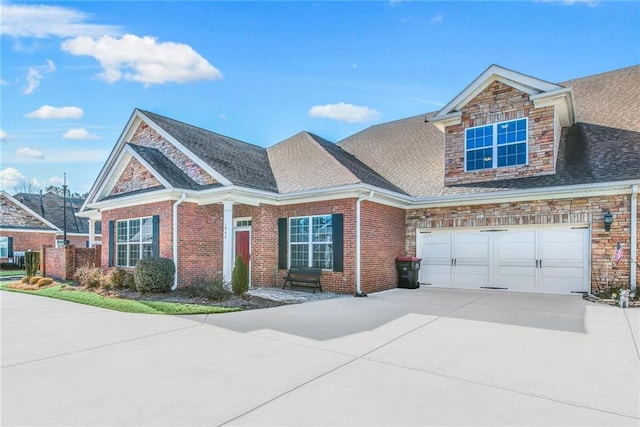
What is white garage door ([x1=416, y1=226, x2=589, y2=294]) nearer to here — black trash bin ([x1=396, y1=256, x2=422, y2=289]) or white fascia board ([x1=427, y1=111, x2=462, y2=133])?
black trash bin ([x1=396, y1=256, x2=422, y2=289])

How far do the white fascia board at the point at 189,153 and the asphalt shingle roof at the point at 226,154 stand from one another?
0.11 m

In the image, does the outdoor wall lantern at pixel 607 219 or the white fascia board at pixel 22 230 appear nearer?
the outdoor wall lantern at pixel 607 219

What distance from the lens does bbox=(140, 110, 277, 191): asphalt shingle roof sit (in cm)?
1241

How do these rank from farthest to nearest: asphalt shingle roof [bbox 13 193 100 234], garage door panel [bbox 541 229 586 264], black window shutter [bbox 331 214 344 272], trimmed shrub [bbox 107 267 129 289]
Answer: asphalt shingle roof [bbox 13 193 100 234] → trimmed shrub [bbox 107 267 129 289] → black window shutter [bbox 331 214 344 272] → garage door panel [bbox 541 229 586 264]

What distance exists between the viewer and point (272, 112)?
1672 centimetres

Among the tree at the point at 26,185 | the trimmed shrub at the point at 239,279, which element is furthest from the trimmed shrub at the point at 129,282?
the tree at the point at 26,185

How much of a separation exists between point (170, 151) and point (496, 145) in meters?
11.4

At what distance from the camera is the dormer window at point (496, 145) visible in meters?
11.8

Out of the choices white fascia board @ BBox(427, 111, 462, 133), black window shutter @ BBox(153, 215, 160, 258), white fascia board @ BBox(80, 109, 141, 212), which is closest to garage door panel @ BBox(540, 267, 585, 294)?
white fascia board @ BBox(427, 111, 462, 133)

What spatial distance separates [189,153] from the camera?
12664 mm

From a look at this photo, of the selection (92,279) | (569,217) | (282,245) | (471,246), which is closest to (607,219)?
(569,217)

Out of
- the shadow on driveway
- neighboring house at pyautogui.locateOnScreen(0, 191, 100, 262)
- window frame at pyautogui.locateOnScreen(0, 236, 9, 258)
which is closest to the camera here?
the shadow on driveway

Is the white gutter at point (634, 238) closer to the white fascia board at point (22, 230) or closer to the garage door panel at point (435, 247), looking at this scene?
the garage door panel at point (435, 247)

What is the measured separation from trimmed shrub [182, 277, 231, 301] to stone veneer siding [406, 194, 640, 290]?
7238 mm
